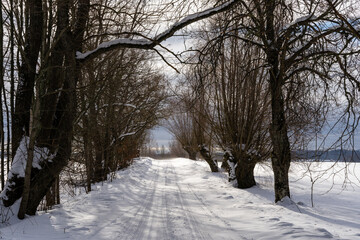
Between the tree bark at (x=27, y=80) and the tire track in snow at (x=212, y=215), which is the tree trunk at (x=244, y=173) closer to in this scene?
the tire track in snow at (x=212, y=215)

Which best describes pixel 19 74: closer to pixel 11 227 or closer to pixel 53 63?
pixel 53 63

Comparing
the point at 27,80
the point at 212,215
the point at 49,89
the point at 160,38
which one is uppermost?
the point at 160,38

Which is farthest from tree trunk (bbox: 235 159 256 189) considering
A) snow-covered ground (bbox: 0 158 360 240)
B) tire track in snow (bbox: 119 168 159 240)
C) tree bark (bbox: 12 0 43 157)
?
tree bark (bbox: 12 0 43 157)

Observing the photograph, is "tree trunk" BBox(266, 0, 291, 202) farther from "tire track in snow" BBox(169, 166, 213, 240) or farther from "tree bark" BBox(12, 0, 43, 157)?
"tree bark" BBox(12, 0, 43, 157)

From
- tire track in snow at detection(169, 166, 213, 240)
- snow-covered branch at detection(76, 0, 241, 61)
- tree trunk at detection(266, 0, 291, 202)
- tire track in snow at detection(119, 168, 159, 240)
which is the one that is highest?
snow-covered branch at detection(76, 0, 241, 61)

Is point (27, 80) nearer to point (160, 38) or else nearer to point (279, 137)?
point (160, 38)

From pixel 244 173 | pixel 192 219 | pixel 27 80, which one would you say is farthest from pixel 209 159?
pixel 27 80

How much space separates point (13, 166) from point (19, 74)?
213 centimetres

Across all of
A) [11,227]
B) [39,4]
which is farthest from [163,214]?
[39,4]

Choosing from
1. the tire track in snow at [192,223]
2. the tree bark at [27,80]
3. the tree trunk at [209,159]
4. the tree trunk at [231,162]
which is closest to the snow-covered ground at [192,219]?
the tire track in snow at [192,223]

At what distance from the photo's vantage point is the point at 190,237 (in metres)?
5.54

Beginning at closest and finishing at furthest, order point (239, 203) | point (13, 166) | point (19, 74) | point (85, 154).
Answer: point (13, 166), point (19, 74), point (239, 203), point (85, 154)

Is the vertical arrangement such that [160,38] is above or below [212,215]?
above

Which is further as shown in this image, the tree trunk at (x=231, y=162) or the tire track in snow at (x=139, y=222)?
the tree trunk at (x=231, y=162)
